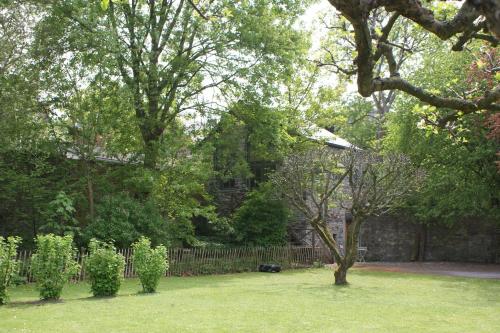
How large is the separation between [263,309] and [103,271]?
4335 mm

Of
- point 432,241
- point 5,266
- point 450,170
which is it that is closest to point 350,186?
point 450,170

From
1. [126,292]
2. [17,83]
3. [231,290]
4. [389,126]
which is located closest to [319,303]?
[231,290]

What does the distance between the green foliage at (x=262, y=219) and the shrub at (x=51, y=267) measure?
12877mm

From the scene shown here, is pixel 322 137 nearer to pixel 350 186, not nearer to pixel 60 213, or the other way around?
pixel 350 186

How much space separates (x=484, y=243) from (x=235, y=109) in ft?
58.6

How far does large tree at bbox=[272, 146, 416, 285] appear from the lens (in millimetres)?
17766

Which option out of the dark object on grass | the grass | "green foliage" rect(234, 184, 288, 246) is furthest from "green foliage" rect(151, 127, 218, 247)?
the grass

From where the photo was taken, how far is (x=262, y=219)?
83.8 ft

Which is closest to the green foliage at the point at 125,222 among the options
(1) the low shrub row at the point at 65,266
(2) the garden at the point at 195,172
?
(2) the garden at the point at 195,172

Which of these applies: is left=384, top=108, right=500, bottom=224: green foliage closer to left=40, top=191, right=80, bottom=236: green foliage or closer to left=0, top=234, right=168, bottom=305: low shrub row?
left=0, top=234, right=168, bottom=305: low shrub row

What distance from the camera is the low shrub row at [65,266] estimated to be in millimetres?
12016

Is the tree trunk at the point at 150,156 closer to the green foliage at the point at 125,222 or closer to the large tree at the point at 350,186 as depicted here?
the green foliage at the point at 125,222

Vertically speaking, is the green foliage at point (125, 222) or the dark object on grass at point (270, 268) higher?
the green foliage at point (125, 222)

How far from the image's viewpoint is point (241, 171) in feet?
78.6
